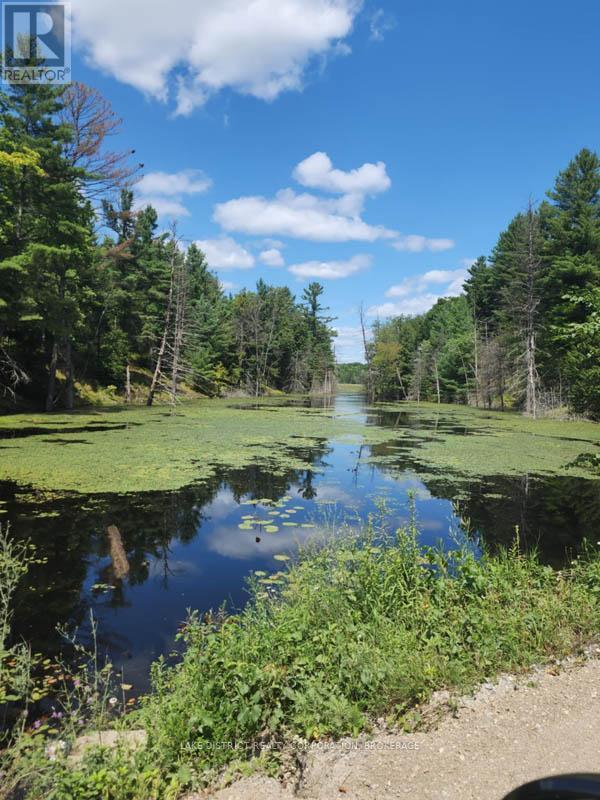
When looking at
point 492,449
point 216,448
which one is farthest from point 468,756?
point 492,449

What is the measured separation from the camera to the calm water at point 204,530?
5340mm

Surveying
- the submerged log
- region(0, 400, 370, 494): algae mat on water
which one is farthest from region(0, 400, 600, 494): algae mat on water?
the submerged log

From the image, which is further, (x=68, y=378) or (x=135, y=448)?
(x=68, y=378)

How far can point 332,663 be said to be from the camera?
363cm

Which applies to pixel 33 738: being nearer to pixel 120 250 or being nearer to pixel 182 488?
pixel 182 488

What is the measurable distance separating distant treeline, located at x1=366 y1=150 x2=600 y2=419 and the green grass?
10.4 feet

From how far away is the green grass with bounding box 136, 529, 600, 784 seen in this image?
3.07 metres

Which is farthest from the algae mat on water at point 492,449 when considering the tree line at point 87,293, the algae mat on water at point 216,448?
the tree line at point 87,293

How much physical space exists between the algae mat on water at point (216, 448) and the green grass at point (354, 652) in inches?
190

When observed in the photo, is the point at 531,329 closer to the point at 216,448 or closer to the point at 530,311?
the point at 530,311

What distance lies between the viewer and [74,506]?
9219mm

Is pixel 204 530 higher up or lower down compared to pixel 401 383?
lower down

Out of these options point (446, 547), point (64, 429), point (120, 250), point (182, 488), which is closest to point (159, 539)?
point (182, 488)

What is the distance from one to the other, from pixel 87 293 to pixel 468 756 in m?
31.1
